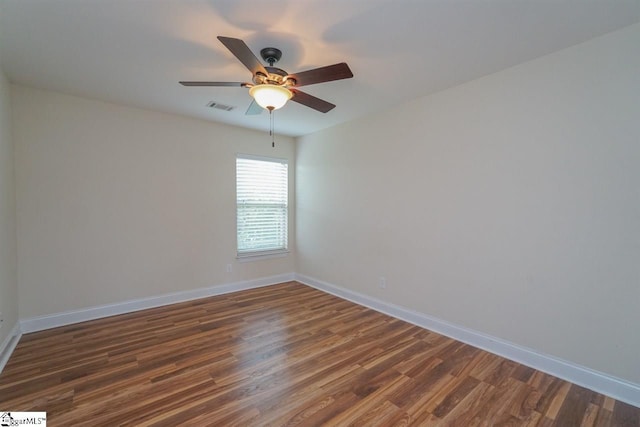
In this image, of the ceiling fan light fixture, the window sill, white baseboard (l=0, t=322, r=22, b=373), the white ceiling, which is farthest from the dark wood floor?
the white ceiling

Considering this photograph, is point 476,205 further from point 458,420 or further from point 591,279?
point 458,420

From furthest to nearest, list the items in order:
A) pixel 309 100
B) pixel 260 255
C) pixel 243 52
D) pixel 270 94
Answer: pixel 260 255
pixel 309 100
pixel 270 94
pixel 243 52

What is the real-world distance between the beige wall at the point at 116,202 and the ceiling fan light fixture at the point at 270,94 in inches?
89.5

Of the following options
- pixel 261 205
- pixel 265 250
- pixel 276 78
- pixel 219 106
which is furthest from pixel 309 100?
pixel 265 250

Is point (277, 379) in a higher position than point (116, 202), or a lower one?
lower

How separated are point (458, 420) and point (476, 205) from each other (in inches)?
69.7

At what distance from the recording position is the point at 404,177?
331 cm

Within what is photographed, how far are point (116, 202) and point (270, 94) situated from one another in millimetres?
2596

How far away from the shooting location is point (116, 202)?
3365mm

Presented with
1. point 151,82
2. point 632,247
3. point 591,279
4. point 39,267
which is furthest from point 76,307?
point 632,247

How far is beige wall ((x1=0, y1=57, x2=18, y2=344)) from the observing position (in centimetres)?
243

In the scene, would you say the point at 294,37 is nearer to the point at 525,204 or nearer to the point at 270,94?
the point at 270,94

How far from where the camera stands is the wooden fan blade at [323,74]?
1.81m

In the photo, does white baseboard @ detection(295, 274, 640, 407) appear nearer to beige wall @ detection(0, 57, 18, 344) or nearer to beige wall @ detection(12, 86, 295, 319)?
beige wall @ detection(12, 86, 295, 319)
